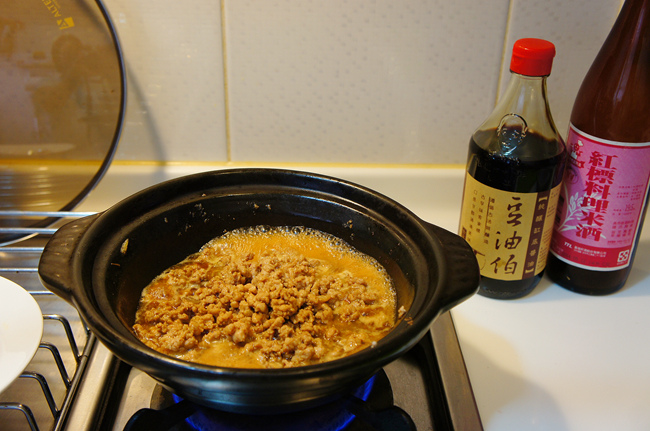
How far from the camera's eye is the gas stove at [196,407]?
21.9 inches

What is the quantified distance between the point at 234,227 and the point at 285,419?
0.27 meters

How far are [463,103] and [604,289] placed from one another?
346 millimetres

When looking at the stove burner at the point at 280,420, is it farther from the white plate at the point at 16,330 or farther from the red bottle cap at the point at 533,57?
the red bottle cap at the point at 533,57

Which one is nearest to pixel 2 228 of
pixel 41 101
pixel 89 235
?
pixel 41 101

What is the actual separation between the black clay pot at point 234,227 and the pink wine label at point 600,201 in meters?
0.23

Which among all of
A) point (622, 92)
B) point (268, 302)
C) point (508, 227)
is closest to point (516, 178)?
point (508, 227)

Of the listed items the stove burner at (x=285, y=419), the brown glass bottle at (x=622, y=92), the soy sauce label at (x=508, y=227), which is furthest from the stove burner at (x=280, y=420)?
the brown glass bottle at (x=622, y=92)

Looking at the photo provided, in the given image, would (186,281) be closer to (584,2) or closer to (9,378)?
(9,378)

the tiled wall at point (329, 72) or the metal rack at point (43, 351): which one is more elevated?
the tiled wall at point (329, 72)

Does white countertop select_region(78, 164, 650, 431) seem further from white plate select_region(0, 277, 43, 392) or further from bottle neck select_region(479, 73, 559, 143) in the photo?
white plate select_region(0, 277, 43, 392)

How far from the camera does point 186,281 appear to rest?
660 millimetres

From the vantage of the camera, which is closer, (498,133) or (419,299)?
(419,299)

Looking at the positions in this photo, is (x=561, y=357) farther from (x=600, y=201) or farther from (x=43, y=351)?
(x=43, y=351)

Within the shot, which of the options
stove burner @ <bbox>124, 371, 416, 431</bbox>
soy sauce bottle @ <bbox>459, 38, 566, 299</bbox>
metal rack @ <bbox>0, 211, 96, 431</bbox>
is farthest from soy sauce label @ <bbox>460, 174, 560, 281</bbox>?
metal rack @ <bbox>0, 211, 96, 431</bbox>
